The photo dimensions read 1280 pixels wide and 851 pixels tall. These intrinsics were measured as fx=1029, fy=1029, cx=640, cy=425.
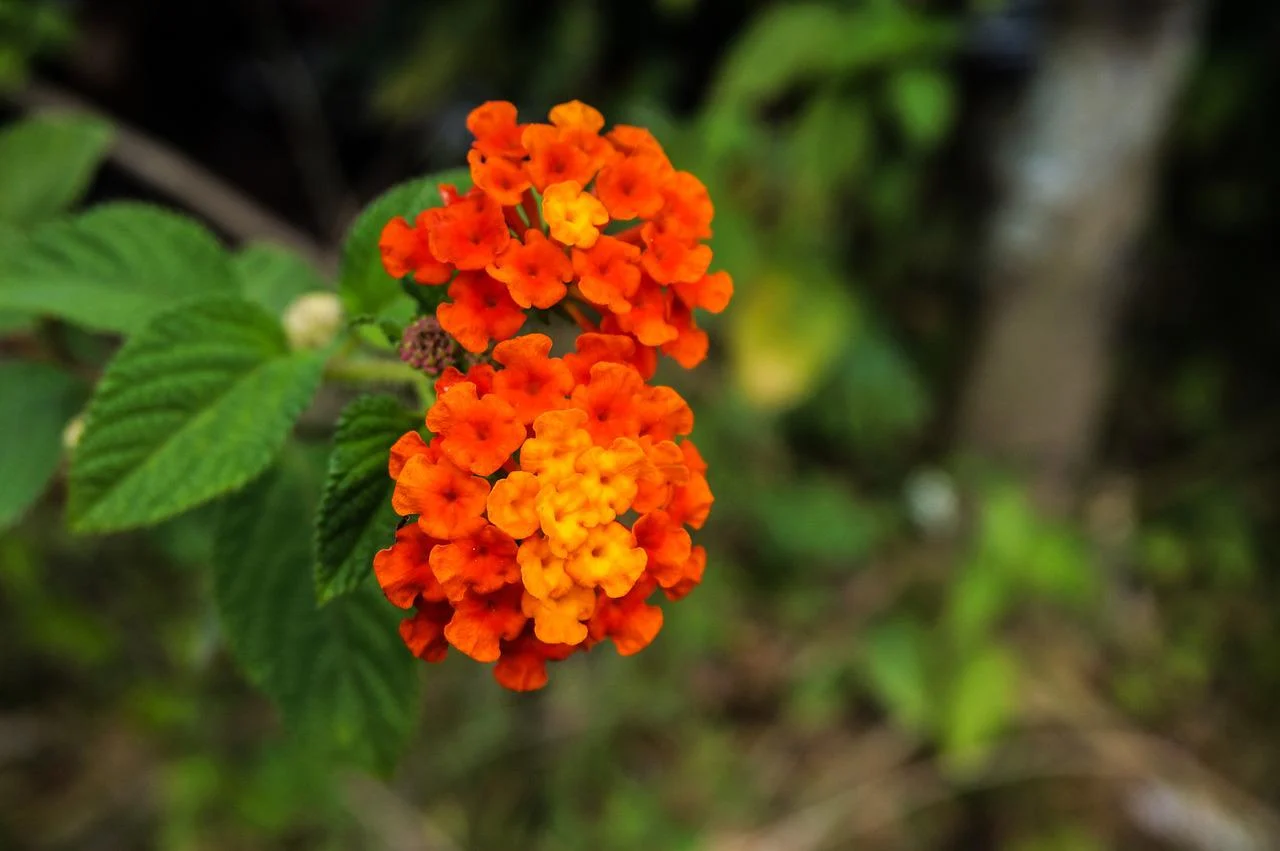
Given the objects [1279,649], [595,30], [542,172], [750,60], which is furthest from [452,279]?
[1279,649]

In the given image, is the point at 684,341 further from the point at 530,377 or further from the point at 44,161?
the point at 44,161

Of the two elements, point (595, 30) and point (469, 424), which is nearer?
point (469, 424)

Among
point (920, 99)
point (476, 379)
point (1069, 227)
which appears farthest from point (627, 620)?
point (1069, 227)

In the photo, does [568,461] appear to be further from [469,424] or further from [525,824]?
[525,824]

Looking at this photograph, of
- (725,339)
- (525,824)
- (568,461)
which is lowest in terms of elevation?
(568,461)

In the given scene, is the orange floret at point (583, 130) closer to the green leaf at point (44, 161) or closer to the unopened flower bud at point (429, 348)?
the unopened flower bud at point (429, 348)

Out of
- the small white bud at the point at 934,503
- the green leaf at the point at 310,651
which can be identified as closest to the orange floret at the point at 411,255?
the green leaf at the point at 310,651

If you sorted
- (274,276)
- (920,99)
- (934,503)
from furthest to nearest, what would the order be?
(934,503) → (920,99) → (274,276)
